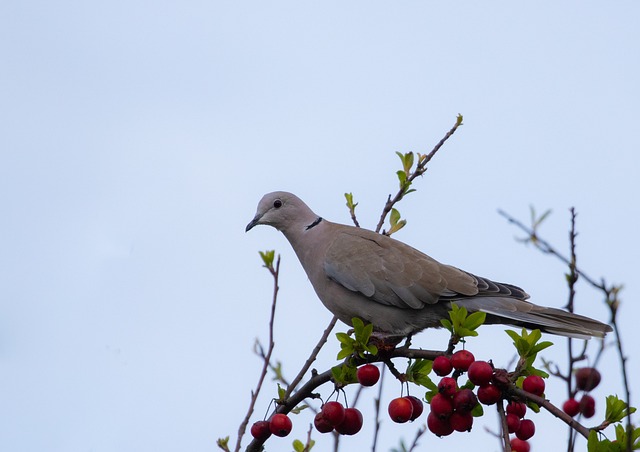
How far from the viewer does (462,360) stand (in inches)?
110

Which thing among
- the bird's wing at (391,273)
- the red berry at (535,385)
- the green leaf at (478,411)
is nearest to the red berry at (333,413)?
the green leaf at (478,411)

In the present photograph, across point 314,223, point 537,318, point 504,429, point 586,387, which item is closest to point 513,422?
point 586,387

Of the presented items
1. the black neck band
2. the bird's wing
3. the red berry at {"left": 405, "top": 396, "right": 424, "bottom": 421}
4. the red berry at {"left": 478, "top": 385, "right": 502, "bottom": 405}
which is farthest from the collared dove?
the red berry at {"left": 478, "top": 385, "right": 502, "bottom": 405}

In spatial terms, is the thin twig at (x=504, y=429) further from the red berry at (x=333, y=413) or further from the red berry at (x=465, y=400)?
the red berry at (x=333, y=413)

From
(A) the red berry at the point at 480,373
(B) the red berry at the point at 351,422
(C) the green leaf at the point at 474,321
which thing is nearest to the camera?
(A) the red berry at the point at 480,373

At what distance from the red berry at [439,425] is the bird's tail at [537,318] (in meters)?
1.23

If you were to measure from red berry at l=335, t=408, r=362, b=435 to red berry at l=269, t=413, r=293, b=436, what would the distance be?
0.65ft

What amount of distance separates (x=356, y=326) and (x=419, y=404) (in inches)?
15.9

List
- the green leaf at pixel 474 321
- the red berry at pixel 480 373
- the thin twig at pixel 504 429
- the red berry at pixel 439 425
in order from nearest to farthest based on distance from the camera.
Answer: the thin twig at pixel 504 429 < the red berry at pixel 480 373 < the red berry at pixel 439 425 < the green leaf at pixel 474 321

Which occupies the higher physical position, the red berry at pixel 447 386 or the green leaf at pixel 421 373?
the green leaf at pixel 421 373

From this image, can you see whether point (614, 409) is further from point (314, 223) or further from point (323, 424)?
point (314, 223)

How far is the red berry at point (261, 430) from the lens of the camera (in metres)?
3.29

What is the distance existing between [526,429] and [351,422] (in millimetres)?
718

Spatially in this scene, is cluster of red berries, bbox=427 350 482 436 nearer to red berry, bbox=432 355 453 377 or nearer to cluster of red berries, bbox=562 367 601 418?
red berry, bbox=432 355 453 377
